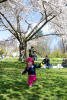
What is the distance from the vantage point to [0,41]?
1115 inches

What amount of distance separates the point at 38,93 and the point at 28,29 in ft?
59.1

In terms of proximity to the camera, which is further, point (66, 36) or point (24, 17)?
point (66, 36)

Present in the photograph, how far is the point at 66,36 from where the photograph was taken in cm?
2194

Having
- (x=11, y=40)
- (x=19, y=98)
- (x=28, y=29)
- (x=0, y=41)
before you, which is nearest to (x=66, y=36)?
(x=28, y=29)

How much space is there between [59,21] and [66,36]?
9.87ft

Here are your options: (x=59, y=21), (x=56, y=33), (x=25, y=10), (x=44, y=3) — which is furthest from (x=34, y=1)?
(x=56, y=33)

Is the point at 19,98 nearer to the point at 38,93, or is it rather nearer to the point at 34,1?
the point at 38,93

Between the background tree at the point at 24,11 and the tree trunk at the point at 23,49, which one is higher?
the background tree at the point at 24,11

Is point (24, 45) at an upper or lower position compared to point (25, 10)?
lower

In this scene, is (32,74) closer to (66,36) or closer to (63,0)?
(63,0)

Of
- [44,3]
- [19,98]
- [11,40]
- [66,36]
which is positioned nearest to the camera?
[19,98]

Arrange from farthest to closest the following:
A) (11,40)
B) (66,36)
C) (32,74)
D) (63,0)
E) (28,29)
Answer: (11,40) → (28,29) → (66,36) → (63,0) → (32,74)

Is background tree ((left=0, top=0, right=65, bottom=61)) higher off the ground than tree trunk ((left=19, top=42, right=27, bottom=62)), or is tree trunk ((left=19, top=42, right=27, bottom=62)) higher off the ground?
background tree ((left=0, top=0, right=65, bottom=61))

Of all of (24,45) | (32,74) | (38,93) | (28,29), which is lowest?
(38,93)
